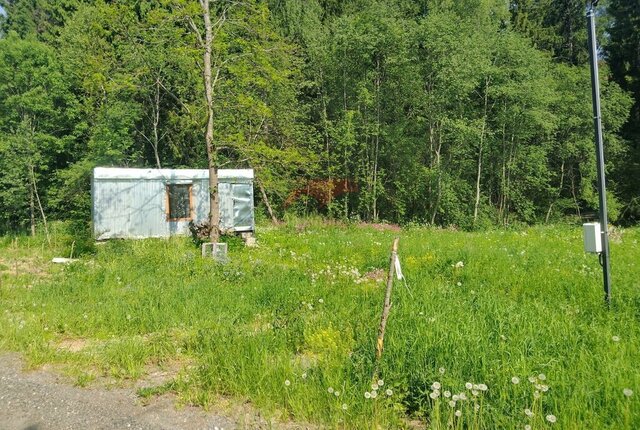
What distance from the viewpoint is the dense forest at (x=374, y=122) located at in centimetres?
2295

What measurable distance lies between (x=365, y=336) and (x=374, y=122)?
2192cm

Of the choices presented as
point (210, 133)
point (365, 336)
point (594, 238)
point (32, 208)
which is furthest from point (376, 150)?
point (365, 336)

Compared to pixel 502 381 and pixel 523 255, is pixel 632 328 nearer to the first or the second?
pixel 502 381

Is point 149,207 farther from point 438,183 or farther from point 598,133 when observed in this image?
point 438,183

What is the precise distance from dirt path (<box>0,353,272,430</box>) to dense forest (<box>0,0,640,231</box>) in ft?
53.8

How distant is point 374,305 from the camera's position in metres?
5.93

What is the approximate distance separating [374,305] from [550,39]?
3604 centimetres

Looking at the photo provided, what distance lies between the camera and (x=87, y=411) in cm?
398

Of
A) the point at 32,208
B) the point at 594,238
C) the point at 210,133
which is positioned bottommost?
the point at 594,238

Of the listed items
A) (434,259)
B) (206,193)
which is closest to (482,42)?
(206,193)

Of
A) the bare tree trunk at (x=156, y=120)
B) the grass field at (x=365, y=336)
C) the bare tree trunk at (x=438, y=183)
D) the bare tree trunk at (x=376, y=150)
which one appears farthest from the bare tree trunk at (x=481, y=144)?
the bare tree trunk at (x=156, y=120)

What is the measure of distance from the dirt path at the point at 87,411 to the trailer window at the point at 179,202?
39.4 feet

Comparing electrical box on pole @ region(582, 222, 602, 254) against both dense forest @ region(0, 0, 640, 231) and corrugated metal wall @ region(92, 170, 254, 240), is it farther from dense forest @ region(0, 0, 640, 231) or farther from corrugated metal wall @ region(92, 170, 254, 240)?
dense forest @ region(0, 0, 640, 231)

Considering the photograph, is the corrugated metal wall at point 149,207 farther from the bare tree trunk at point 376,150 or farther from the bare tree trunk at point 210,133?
the bare tree trunk at point 376,150
